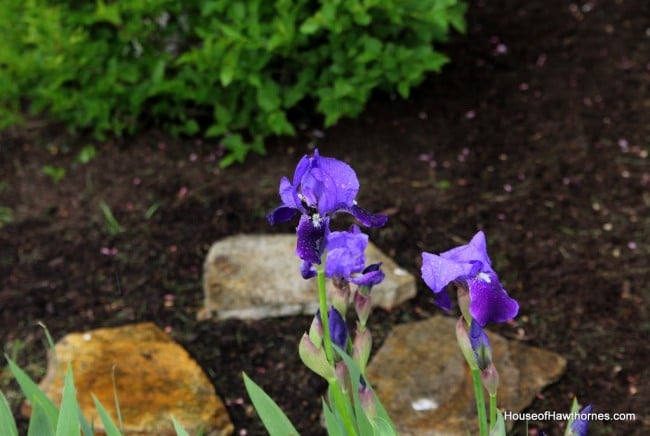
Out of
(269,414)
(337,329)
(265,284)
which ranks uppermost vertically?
(337,329)

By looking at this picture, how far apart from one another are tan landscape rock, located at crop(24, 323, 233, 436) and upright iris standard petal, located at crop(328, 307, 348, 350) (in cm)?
96

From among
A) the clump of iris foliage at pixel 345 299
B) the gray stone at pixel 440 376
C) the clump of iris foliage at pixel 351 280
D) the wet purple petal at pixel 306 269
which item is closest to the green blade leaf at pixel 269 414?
the clump of iris foliage at pixel 345 299

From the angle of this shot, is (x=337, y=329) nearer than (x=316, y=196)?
No

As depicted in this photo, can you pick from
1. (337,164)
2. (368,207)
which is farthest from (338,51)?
(337,164)

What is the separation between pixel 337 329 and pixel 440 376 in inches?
41.7

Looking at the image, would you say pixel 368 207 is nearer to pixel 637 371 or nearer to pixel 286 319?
pixel 286 319

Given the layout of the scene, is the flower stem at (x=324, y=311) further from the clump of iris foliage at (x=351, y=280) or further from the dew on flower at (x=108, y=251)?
the dew on flower at (x=108, y=251)

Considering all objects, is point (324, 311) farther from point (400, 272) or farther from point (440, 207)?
point (440, 207)

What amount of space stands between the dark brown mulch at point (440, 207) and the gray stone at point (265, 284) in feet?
0.17

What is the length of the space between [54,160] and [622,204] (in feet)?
7.89

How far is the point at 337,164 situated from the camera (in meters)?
1.38

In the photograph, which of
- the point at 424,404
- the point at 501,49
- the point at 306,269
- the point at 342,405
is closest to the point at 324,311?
the point at 306,269

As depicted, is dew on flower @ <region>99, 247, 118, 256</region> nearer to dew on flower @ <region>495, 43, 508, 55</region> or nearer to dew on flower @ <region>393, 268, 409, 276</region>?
dew on flower @ <region>393, 268, 409, 276</region>

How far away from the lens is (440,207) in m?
3.36
